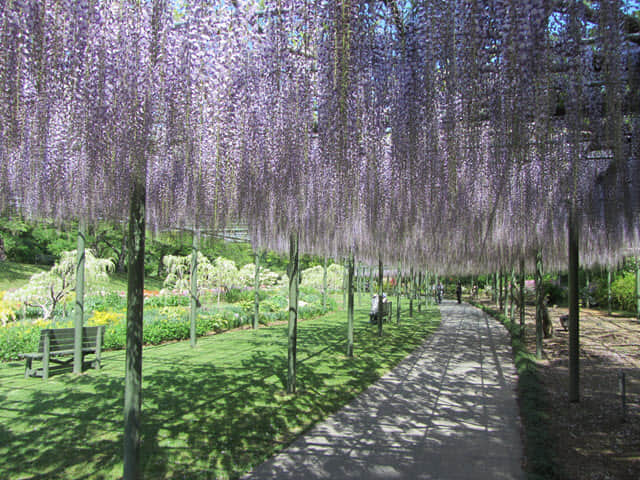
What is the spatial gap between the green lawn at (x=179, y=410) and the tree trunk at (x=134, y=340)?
69cm

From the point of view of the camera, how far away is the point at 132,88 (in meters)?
2.85

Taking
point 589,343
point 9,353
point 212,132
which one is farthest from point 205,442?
point 589,343

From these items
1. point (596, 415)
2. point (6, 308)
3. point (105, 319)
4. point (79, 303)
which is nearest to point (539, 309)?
point (596, 415)

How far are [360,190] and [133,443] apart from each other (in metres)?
4.12

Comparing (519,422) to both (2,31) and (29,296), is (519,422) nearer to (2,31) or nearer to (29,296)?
(2,31)

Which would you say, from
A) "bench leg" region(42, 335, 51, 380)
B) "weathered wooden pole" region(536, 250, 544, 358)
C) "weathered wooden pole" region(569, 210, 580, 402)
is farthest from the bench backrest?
"weathered wooden pole" region(536, 250, 544, 358)

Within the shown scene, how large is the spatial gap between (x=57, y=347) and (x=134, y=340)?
5.08 meters

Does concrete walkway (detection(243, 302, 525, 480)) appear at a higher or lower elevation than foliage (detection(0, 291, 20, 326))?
lower

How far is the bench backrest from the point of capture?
6414 millimetres

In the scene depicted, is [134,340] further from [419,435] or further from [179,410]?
[419,435]

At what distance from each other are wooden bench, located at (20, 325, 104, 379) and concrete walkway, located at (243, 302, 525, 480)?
4454 mm

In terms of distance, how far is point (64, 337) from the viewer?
6.71 metres

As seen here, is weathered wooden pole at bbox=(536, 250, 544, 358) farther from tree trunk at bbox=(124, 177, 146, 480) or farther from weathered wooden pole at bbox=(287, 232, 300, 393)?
tree trunk at bbox=(124, 177, 146, 480)

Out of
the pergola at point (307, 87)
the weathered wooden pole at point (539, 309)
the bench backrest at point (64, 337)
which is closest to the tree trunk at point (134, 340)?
the pergola at point (307, 87)
